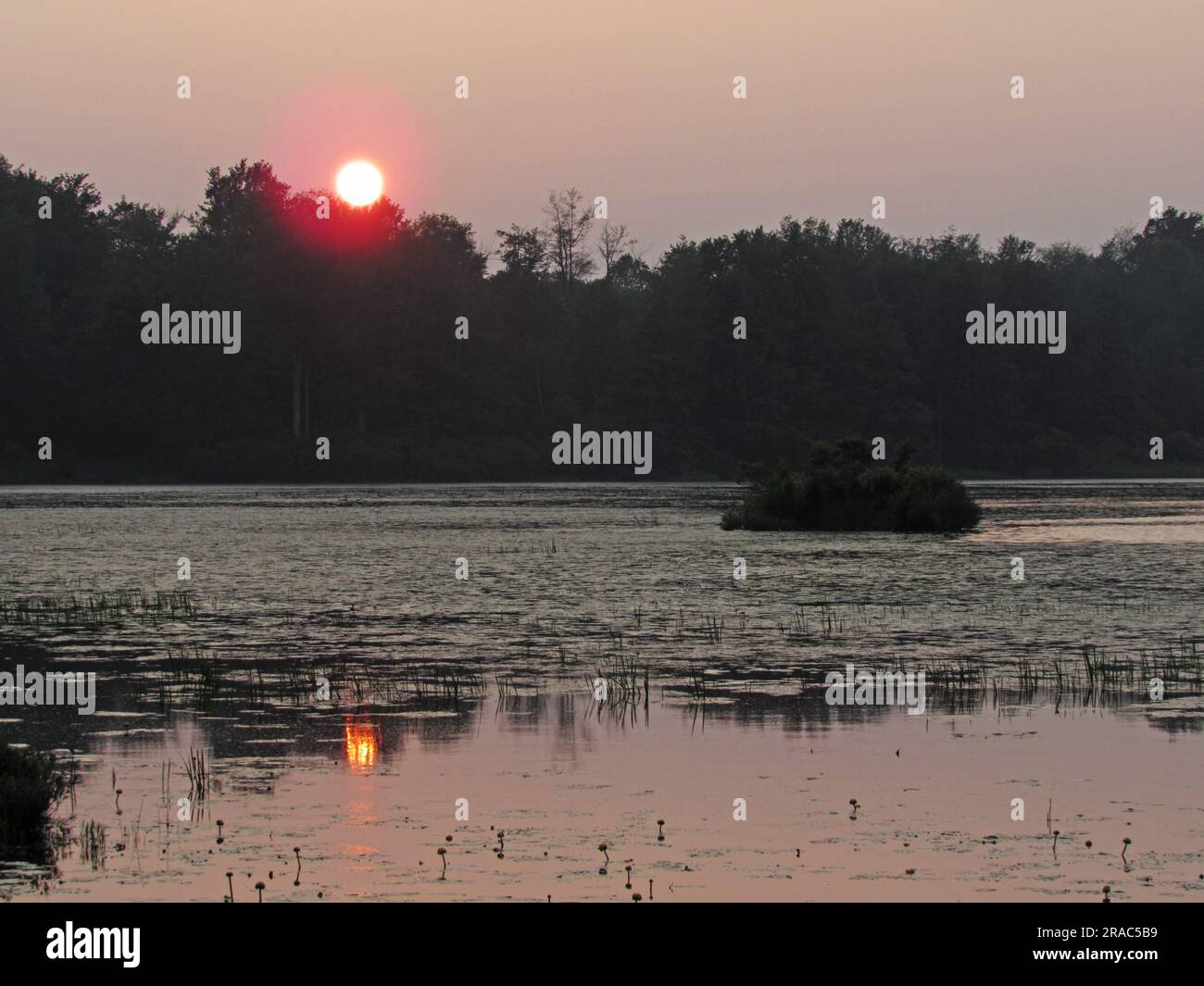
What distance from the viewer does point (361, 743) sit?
18.6 meters

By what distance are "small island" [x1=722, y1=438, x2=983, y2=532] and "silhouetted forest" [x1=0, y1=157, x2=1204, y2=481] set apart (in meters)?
72.6

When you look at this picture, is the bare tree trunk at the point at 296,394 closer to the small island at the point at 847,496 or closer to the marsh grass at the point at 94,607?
the small island at the point at 847,496

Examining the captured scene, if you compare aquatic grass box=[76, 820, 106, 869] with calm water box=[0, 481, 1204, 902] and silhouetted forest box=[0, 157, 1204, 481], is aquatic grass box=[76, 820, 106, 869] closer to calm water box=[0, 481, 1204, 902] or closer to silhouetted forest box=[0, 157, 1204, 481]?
calm water box=[0, 481, 1204, 902]

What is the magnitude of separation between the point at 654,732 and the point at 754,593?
61.6 ft

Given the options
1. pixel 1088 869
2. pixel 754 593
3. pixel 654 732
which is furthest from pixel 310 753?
pixel 754 593

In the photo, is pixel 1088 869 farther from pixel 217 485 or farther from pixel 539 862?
pixel 217 485

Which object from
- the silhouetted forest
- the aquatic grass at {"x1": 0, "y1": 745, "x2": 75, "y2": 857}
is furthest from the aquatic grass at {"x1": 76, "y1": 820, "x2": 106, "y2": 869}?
the silhouetted forest

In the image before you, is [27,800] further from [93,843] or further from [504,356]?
[504,356]

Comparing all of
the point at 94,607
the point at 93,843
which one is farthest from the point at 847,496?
the point at 93,843

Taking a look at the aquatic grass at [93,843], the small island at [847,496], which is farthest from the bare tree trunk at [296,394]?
the aquatic grass at [93,843]

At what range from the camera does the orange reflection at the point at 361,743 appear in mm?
17484

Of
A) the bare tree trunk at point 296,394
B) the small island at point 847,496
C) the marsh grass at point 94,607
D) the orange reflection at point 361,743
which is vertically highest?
the bare tree trunk at point 296,394

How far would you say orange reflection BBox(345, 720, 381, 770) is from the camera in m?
17.5

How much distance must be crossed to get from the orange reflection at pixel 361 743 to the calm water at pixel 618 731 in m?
0.08
